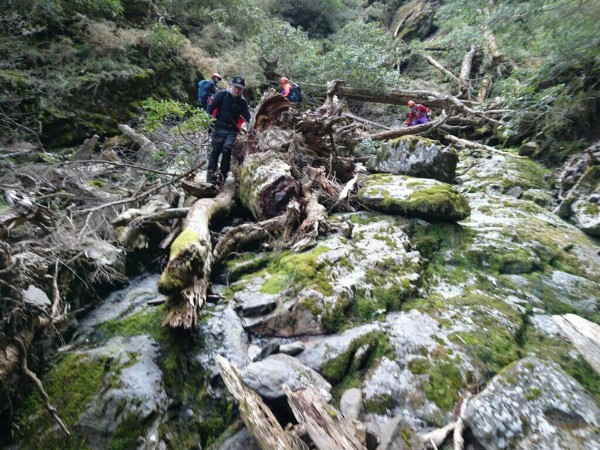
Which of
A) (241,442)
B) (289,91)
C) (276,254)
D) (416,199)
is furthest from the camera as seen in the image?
(289,91)

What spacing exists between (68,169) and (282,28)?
13.7 metres

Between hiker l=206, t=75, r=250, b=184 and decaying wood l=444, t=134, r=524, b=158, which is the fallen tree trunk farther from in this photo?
hiker l=206, t=75, r=250, b=184

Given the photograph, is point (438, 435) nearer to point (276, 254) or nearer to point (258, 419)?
point (258, 419)

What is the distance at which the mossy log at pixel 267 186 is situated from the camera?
20.3 feet

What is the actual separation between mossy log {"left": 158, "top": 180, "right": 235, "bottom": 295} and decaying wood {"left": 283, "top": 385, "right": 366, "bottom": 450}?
179cm

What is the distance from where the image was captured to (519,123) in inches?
408

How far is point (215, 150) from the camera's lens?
275 inches

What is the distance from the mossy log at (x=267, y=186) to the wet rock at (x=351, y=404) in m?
3.63

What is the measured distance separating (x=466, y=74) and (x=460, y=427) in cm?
1811

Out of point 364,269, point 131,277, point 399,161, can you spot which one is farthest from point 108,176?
point 399,161

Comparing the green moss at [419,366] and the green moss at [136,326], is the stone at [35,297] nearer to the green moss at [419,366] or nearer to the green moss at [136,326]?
the green moss at [136,326]

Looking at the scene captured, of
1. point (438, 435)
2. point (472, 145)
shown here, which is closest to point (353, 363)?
point (438, 435)

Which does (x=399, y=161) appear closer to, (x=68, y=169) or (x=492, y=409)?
(x=492, y=409)

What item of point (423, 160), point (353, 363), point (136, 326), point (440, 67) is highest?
point (440, 67)
